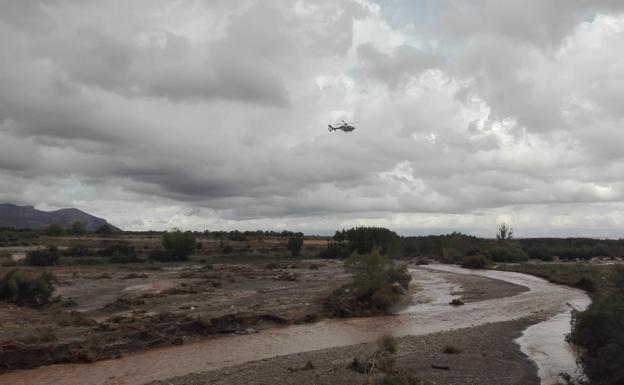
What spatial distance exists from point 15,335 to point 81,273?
132ft

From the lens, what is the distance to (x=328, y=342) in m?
26.7

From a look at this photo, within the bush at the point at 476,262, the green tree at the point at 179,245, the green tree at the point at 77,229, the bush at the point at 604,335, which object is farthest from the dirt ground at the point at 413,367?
the green tree at the point at 77,229

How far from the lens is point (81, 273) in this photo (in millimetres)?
64062

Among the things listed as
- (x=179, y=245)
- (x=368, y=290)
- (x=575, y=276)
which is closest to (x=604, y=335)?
(x=368, y=290)

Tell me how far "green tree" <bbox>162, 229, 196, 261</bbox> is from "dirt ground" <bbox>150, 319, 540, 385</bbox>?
7451 cm

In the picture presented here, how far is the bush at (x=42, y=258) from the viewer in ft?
235

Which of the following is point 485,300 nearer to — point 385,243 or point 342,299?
point 342,299

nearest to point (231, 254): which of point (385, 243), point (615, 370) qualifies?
point (385, 243)

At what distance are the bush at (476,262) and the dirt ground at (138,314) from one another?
37.5 m

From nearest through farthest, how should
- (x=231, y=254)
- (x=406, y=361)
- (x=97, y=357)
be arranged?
(x=406, y=361) → (x=97, y=357) → (x=231, y=254)

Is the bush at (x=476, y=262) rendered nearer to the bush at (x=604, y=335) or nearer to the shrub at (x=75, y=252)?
the shrub at (x=75, y=252)

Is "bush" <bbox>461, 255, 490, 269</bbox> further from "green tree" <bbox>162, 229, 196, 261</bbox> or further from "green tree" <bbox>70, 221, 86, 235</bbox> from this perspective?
"green tree" <bbox>70, 221, 86, 235</bbox>

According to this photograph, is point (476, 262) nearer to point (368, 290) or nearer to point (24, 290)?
point (368, 290)

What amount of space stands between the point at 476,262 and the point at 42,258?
66.1 metres
